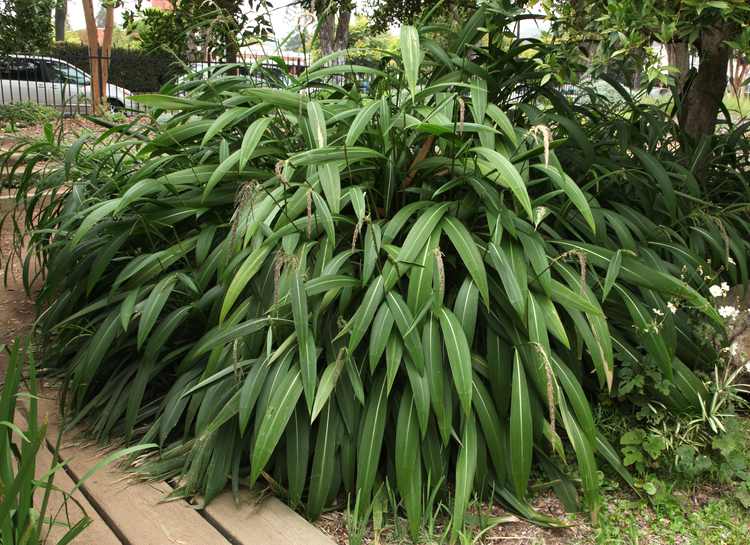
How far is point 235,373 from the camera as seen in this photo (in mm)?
2412

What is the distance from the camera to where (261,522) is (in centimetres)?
233

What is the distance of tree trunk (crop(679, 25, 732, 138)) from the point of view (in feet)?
14.1

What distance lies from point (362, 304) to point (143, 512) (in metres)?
0.97

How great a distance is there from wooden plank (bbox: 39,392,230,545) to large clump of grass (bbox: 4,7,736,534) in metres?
0.10

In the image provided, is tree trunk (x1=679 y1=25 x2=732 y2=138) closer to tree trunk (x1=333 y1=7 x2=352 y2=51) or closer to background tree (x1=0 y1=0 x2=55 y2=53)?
background tree (x1=0 y1=0 x2=55 y2=53)

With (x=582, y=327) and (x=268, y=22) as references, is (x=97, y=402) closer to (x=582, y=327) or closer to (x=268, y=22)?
(x=582, y=327)

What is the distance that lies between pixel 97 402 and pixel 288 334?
93cm

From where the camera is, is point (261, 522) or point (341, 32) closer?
point (261, 522)

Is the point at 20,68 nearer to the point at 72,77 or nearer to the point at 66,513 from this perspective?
the point at 72,77

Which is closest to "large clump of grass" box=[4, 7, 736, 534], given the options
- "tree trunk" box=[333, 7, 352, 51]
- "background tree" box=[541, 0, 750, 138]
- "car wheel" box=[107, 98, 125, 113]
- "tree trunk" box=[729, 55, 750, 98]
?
"background tree" box=[541, 0, 750, 138]

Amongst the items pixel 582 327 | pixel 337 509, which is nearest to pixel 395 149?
pixel 582 327

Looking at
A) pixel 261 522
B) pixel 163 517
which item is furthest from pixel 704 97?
pixel 163 517

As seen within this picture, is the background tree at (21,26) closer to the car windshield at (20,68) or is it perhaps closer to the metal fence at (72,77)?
the metal fence at (72,77)

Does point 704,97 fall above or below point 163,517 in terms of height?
above
